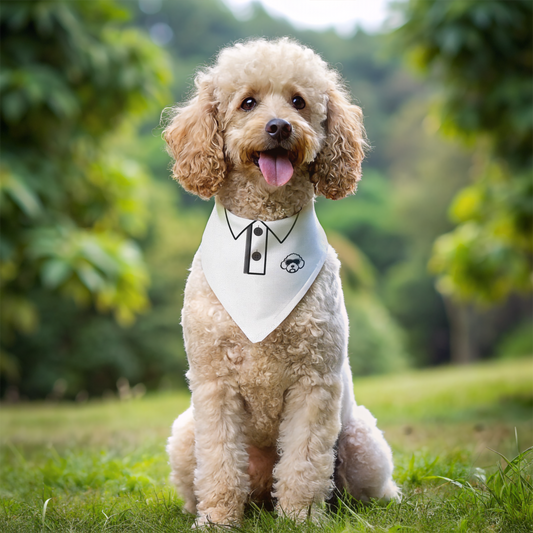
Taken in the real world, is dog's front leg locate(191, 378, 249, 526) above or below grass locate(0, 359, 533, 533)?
above

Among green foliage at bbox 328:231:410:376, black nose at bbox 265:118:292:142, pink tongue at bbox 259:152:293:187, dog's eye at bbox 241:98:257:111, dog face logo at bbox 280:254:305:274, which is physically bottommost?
green foliage at bbox 328:231:410:376

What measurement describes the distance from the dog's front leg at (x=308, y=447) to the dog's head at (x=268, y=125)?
85 centimetres

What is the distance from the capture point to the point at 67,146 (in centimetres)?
682

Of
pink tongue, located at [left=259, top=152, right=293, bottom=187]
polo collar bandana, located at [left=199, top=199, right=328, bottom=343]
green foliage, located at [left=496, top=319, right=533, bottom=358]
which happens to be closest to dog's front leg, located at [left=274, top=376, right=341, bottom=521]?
polo collar bandana, located at [left=199, top=199, right=328, bottom=343]

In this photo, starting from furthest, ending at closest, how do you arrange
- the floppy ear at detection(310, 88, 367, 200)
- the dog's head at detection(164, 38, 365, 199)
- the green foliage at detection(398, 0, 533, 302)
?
the green foliage at detection(398, 0, 533, 302)
the floppy ear at detection(310, 88, 367, 200)
the dog's head at detection(164, 38, 365, 199)

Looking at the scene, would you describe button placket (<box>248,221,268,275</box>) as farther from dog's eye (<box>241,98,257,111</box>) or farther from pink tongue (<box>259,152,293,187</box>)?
dog's eye (<box>241,98,257,111</box>)

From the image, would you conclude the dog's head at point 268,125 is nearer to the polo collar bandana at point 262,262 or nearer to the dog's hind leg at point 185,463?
the polo collar bandana at point 262,262

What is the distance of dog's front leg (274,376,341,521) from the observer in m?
2.52

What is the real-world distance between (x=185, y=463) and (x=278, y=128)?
1.50 m

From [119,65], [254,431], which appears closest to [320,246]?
[254,431]

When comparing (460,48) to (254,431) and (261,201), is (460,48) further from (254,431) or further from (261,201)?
(254,431)

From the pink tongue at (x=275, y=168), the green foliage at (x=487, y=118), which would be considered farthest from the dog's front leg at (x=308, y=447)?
the green foliage at (x=487, y=118)

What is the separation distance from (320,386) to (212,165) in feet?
3.28

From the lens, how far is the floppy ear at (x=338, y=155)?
2740mm
